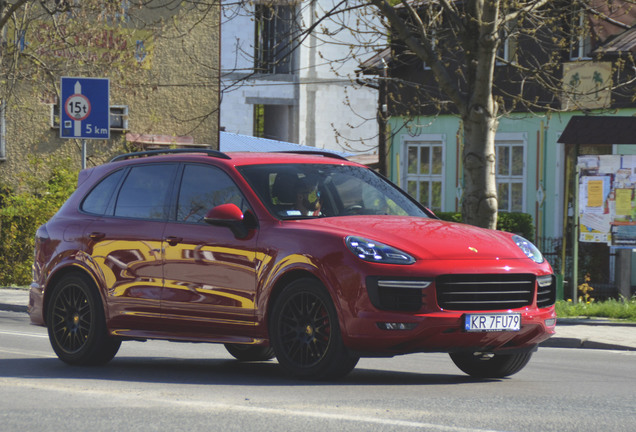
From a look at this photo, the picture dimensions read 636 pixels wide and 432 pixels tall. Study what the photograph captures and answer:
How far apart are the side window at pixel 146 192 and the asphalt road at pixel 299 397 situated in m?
1.29

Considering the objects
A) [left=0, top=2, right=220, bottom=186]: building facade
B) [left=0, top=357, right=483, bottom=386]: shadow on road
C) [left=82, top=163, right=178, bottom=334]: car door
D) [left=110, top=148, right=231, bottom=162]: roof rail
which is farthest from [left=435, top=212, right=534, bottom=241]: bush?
[left=82, top=163, right=178, bottom=334]: car door

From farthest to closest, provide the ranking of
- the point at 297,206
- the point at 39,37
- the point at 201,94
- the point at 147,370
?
the point at 201,94 < the point at 39,37 < the point at 147,370 < the point at 297,206

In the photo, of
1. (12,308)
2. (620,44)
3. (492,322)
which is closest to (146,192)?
(492,322)

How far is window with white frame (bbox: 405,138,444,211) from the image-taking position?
30.1m

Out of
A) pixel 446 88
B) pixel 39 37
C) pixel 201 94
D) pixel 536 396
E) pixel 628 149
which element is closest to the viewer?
pixel 536 396

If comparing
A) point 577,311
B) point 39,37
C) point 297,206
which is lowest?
point 577,311

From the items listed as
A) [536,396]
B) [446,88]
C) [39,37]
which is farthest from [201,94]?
[536,396]

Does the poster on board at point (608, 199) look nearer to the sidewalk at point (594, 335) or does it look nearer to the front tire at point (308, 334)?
the sidewalk at point (594, 335)

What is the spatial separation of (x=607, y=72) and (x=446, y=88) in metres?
9.40

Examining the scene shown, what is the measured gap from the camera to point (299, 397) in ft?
27.4

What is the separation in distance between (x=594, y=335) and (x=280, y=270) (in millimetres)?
6364

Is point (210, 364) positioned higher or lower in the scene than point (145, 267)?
lower

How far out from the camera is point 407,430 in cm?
702

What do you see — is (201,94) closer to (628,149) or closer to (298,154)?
(628,149)
